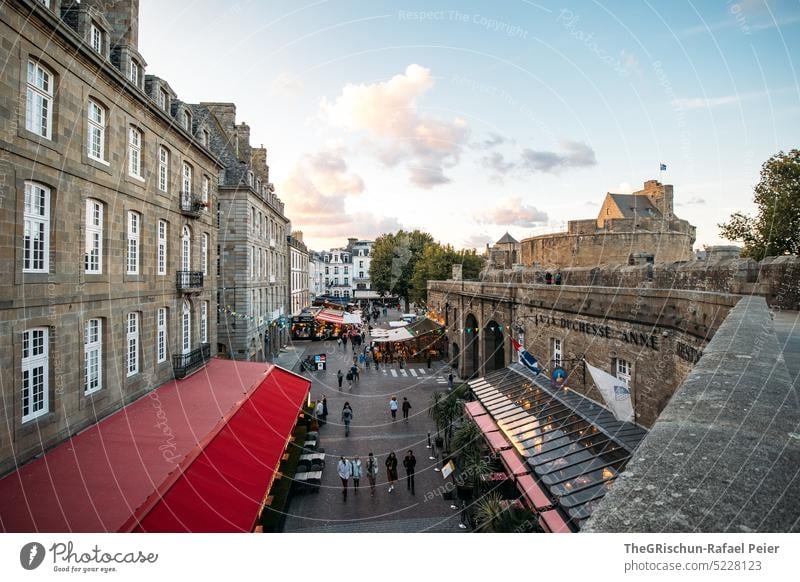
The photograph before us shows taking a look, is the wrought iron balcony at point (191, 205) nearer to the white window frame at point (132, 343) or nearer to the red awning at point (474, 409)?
the white window frame at point (132, 343)

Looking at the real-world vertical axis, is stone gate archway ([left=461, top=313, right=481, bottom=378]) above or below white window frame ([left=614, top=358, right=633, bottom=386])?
below

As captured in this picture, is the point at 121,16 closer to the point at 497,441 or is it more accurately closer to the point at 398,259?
the point at 497,441

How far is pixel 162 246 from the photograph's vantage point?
581 inches

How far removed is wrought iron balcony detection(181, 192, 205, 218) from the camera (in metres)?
16.1

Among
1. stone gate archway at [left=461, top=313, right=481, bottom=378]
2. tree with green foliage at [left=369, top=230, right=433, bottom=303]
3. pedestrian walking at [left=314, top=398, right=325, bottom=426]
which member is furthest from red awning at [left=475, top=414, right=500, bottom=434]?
tree with green foliage at [left=369, top=230, right=433, bottom=303]

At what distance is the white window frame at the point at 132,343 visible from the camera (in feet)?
39.9

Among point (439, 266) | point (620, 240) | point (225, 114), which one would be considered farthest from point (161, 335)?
point (439, 266)

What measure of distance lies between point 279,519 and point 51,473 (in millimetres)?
5355

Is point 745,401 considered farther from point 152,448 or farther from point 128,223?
point 128,223

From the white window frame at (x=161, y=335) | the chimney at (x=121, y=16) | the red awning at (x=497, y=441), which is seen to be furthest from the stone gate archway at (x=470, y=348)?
the chimney at (x=121, y=16)

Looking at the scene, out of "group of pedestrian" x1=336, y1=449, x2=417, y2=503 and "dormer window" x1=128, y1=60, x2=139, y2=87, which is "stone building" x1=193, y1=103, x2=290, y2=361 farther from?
"group of pedestrian" x1=336, y1=449, x2=417, y2=503

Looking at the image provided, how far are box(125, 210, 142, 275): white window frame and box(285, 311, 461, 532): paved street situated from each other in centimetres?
829

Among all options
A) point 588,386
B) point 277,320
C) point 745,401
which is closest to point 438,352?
point 277,320

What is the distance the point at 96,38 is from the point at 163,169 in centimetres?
461
